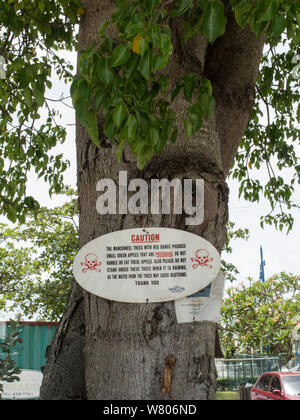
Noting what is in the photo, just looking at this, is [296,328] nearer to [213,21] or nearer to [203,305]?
[203,305]

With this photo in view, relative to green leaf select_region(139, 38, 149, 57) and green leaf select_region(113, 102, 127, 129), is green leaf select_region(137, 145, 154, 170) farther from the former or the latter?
green leaf select_region(139, 38, 149, 57)

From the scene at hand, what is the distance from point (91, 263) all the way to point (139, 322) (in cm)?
42

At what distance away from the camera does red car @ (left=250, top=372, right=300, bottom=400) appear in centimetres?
926

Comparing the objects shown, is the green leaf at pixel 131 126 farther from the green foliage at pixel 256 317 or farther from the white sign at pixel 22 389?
the green foliage at pixel 256 317

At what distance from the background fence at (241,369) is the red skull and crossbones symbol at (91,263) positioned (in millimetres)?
12653

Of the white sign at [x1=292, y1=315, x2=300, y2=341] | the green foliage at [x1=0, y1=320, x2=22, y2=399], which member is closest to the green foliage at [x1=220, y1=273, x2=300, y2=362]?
the white sign at [x1=292, y1=315, x2=300, y2=341]

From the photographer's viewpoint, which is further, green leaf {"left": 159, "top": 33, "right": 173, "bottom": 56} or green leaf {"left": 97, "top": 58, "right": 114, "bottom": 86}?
green leaf {"left": 97, "top": 58, "right": 114, "bottom": 86}

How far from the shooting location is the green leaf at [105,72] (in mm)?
1862

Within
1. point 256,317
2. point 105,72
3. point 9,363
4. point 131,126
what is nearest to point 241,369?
point 256,317

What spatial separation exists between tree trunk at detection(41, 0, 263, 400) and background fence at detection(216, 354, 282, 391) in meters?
12.1

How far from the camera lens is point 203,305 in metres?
2.47

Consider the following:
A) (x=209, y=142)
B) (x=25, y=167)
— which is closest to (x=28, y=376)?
(x=25, y=167)
